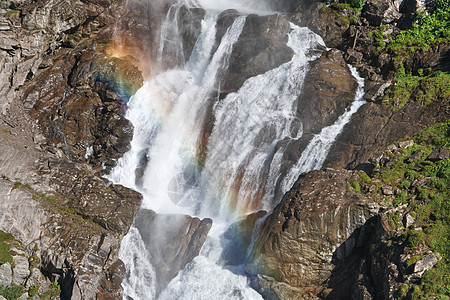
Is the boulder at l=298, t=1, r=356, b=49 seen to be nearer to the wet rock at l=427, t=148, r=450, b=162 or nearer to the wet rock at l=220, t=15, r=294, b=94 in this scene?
the wet rock at l=220, t=15, r=294, b=94

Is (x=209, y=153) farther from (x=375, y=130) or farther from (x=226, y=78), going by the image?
(x=375, y=130)

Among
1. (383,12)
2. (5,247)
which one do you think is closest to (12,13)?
(5,247)

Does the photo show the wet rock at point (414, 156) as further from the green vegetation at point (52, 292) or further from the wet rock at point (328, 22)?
the green vegetation at point (52, 292)

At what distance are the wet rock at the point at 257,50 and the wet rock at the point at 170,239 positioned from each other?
34.4 ft

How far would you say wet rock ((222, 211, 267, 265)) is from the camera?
28219 millimetres

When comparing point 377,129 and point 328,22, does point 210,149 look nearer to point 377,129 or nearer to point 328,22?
point 377,129

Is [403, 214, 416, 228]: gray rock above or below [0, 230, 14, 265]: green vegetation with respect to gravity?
above

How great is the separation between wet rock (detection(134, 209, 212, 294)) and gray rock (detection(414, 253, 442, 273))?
12.5 metres

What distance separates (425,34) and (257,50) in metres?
11.5

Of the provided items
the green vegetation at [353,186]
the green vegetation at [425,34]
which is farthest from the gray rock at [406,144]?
the green vegetation at [425,34]

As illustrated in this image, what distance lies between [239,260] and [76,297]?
8842 millimetres

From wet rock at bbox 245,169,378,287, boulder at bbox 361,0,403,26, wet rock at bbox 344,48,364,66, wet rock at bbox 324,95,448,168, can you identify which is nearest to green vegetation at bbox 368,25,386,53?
boulder at bbox 361,0,403,26

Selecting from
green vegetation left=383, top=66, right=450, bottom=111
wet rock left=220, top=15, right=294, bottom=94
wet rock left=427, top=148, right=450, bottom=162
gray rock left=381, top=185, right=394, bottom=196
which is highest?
wet rock left=220, top=15, right=294, bottom=94

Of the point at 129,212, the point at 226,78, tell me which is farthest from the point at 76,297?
the point at 226,78
